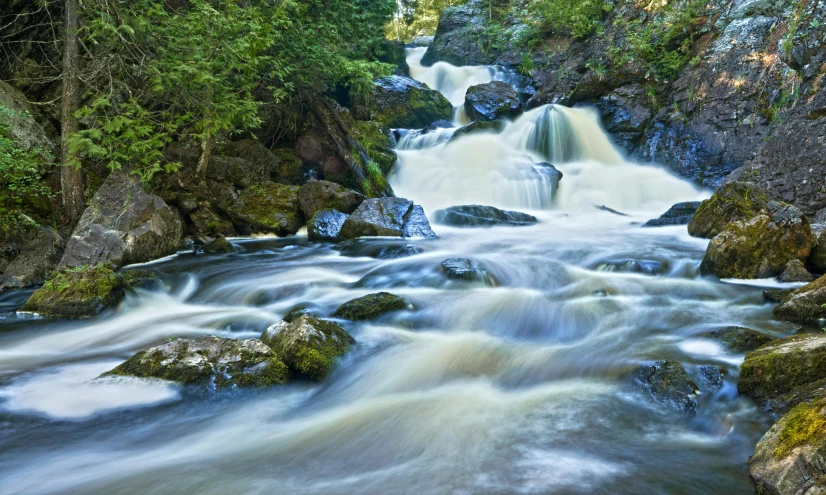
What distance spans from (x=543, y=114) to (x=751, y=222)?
1045 cm

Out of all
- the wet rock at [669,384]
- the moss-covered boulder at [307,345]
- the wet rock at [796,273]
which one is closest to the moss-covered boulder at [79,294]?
the moss-covered boulder at [307,345]

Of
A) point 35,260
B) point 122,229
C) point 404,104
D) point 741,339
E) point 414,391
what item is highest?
point 404,104

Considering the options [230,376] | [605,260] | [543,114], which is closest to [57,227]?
[230,376]

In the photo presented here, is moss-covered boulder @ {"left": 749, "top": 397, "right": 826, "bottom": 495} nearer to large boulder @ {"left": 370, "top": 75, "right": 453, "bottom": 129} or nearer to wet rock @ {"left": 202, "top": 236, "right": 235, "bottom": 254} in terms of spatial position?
wet rock @ {"left": 202, "top": 236, "right": 235, "bottom": 254}

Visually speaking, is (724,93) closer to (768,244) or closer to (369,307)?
(768,244)

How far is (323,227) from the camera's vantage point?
10.0 metres

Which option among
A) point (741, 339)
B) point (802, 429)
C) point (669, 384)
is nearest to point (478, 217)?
point (741, 339)

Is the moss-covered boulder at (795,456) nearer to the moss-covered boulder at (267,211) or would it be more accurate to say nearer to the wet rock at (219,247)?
the wet rock at (219,247)

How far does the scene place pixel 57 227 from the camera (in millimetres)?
7816

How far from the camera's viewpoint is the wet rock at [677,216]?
414 inches

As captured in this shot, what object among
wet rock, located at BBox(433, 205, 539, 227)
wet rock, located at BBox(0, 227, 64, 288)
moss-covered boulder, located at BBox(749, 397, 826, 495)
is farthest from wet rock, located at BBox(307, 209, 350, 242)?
moss-covered boulder, located at BBox(749, 397, 826, 495)

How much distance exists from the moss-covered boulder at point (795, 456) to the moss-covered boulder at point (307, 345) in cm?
298

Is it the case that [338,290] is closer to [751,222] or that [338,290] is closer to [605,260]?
[605,260]

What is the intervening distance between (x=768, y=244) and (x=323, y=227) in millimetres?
7076
